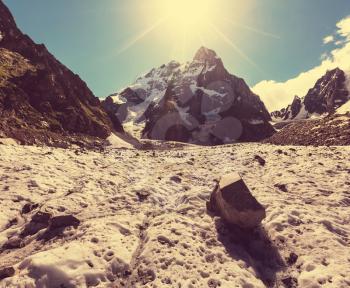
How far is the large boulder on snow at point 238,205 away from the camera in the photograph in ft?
51.2

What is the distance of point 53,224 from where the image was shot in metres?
15.6

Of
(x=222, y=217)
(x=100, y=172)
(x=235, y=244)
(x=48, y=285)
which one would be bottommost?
(x=48, y=285)

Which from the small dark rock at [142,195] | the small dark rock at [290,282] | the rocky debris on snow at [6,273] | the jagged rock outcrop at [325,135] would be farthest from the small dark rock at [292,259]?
the jagged rock outcrop at [325,135]

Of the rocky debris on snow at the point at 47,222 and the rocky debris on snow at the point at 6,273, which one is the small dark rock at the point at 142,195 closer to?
the rocky debris on snow at the point at 47,222

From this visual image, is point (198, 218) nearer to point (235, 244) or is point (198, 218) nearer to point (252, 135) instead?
point (235, 244)

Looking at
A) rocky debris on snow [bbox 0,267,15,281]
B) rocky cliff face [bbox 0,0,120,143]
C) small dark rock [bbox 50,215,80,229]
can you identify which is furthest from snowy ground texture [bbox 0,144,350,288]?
rocky cliff face [bbox 0,0,120,143]

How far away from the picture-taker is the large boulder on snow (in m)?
15.6

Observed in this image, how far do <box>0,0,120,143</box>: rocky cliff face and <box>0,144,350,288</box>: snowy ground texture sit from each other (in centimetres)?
2155

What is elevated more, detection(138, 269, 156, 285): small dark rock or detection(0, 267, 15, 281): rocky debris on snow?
detection(138, 269, 156, 285): small dark rock

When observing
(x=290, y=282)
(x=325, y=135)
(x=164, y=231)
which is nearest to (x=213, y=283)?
(x=290, y=282)

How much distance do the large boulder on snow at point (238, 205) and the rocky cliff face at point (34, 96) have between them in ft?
99.5

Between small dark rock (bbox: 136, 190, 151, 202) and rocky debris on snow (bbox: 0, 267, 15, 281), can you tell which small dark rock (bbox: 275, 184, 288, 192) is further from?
rocky debris on snow (bbox: 0, 267, 15, 281)

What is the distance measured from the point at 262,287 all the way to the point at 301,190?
33.7 feet

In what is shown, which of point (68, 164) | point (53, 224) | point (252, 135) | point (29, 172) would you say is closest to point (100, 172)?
point (68, 164)
